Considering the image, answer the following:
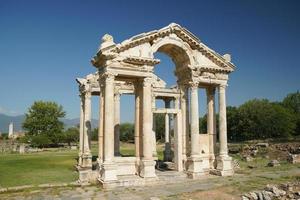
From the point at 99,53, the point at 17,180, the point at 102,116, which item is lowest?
the point at 17,180

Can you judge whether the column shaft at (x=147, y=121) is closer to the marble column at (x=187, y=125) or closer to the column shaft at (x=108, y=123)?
the column shaft at (x=108, y=123)

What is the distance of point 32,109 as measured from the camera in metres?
62.9

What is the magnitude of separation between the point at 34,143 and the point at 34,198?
4534 centimetres

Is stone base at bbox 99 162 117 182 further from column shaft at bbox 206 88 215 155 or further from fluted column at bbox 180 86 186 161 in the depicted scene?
column shaft at bbox 206 88 215 155

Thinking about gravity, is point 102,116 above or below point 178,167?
above

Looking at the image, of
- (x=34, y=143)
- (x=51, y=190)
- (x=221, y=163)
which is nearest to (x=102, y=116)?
(x=51, y=190)

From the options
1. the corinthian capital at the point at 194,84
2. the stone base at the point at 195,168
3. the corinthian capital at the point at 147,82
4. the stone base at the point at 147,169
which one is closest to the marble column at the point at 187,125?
the corinthian capital at the point at 194,84

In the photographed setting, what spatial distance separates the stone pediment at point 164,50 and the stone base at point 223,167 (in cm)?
634

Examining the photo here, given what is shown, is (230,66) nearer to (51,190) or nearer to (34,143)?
(51,190)

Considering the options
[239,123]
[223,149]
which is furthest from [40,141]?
[223,149]

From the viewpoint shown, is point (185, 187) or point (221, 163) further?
point (221, 163)

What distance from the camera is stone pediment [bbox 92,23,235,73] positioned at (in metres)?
17.9

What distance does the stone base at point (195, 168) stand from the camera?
773 inches

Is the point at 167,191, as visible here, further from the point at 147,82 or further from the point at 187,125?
the point at 147,82
